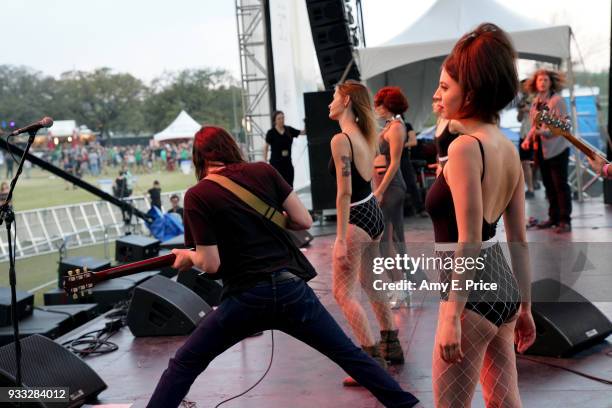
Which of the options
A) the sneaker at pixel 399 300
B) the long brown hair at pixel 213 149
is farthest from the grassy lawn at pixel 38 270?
the long brown hair at pixel 213 149

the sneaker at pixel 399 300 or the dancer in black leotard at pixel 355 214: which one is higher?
the dancer in black leotard at pixel 355 214

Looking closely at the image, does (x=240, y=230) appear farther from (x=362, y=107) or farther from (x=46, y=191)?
(x=46, y=191)

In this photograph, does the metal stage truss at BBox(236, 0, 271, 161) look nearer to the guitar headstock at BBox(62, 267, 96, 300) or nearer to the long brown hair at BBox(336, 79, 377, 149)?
the long brown hair at BBox(336, 79, 377, 149)

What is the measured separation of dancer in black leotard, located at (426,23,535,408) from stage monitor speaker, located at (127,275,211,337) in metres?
3.81

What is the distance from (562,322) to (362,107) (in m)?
1.84

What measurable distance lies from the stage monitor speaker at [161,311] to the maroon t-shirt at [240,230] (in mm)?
2671

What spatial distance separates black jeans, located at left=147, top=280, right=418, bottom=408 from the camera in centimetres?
307

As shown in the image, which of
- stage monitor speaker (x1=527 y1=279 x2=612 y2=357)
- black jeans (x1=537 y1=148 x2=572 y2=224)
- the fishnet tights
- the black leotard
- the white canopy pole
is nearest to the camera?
the black leotard

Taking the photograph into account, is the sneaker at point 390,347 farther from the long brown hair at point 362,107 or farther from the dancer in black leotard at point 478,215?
the dancer in black leotard at point 478,215

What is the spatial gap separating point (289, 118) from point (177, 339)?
920cm

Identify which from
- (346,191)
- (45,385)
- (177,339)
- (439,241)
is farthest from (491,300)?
(177,339)

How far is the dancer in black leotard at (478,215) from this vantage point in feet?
6.42

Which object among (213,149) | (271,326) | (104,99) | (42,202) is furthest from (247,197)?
(104,99)

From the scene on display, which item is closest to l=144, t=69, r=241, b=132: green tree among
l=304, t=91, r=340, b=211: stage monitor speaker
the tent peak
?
l=304, t=91, r=340, b=211: stage monitor speaker
